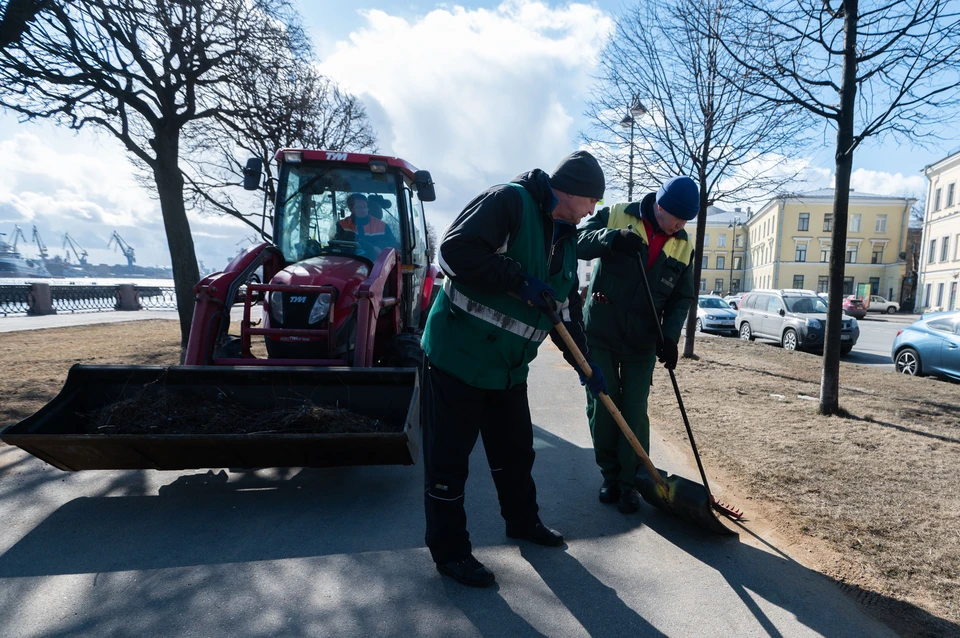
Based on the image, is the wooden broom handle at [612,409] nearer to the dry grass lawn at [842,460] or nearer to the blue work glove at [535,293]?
the blue work glove at [535,293]

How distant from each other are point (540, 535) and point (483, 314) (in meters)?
1.35

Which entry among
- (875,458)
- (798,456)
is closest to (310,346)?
(798,456)

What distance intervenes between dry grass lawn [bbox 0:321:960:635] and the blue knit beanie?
1.98 metres

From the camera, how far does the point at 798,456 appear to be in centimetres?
432

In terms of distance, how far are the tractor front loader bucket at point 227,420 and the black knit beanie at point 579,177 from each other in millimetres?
1640

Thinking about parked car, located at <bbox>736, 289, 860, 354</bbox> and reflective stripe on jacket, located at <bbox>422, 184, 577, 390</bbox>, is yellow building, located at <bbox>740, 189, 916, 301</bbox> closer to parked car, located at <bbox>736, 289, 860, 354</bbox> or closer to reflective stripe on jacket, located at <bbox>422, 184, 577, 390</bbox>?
parked car, located at <bbox>736, 289, 860, 354</bbox>

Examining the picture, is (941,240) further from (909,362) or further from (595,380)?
(595,380)

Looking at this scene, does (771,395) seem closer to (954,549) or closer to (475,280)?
(954,549)

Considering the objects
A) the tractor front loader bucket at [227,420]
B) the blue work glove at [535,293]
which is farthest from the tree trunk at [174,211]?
the blue work glove at [535,293]

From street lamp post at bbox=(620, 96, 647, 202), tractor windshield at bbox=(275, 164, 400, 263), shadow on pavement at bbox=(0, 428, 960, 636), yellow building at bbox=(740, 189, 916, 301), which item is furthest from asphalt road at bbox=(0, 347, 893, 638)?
yellow building at bbox=(740, 189, 916, 301)

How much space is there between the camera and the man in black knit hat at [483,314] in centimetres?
247

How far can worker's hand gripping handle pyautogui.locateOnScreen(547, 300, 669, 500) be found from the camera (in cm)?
266

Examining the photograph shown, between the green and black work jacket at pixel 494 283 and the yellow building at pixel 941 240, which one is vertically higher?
the yellow building at pixel 941 240

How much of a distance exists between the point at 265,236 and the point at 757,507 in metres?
5.16
